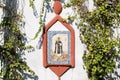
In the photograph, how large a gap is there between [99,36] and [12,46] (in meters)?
1.45

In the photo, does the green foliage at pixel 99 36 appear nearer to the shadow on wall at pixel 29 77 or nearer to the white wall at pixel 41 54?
the white wall at pixel 41 54

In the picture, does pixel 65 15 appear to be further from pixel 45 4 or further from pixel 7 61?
pixel 7 61

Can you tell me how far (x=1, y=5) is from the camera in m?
8.79

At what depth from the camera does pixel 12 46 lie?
889 centimetres

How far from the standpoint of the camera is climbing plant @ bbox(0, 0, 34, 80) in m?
8.86

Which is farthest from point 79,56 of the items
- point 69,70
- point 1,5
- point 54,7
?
point 1,5

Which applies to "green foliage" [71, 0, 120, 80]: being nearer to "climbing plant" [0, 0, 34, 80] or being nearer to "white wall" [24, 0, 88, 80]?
"white wall" [24, 0, 88, 80]

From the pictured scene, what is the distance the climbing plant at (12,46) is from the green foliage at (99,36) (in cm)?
98

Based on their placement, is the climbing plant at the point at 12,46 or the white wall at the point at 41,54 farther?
the white wall at the point at 41,54

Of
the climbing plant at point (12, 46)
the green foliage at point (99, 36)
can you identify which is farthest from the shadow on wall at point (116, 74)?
the climbing plant at point (12, 46)

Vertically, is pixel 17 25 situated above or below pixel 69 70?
above

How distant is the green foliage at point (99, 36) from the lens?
8.90m

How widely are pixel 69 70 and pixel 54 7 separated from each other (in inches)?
42.6

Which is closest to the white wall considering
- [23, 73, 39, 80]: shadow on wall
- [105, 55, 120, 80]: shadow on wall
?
[23, 73, 39, 80]: shadow on wall
